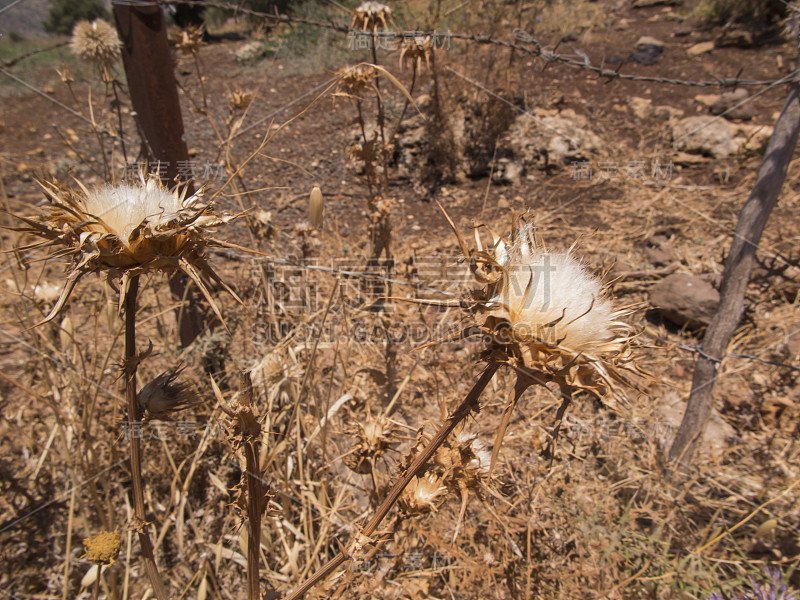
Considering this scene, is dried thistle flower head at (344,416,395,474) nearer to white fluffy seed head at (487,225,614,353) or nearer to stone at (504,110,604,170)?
white fluffy seed head at (487,225,614,353)

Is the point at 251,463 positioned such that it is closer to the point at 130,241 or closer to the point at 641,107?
the point at 130,241

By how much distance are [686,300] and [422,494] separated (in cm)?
222

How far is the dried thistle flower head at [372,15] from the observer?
1.73m

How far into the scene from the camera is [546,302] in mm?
708

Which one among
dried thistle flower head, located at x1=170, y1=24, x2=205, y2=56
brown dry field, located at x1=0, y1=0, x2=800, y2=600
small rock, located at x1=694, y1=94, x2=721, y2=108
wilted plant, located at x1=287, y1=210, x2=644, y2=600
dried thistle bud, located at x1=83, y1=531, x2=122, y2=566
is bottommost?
brown dry field, located at x1=0, y1=0, x2=800, y2=600

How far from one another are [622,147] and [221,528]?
386 centimetres

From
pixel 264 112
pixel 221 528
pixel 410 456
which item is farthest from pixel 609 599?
pixel 264 112

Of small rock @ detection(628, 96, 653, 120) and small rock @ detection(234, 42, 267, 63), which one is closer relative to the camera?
small rock @ detection(628, 96, 653, 120)

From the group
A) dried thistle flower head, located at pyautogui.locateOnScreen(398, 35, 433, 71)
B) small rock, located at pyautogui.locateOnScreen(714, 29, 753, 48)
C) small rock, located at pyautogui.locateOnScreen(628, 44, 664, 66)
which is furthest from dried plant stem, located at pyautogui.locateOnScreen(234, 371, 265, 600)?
small rock, located at pyautogui.locateOnScreen(714, 29, 753, 48)

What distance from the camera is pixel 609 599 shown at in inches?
50.3

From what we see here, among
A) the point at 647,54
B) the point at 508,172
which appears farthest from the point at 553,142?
the point at 647,54

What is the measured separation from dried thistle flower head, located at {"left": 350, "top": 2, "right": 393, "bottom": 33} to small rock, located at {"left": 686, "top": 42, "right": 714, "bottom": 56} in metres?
4.65

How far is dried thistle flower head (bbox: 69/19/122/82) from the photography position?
1.99 metres

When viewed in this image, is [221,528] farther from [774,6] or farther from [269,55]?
[774,6]
